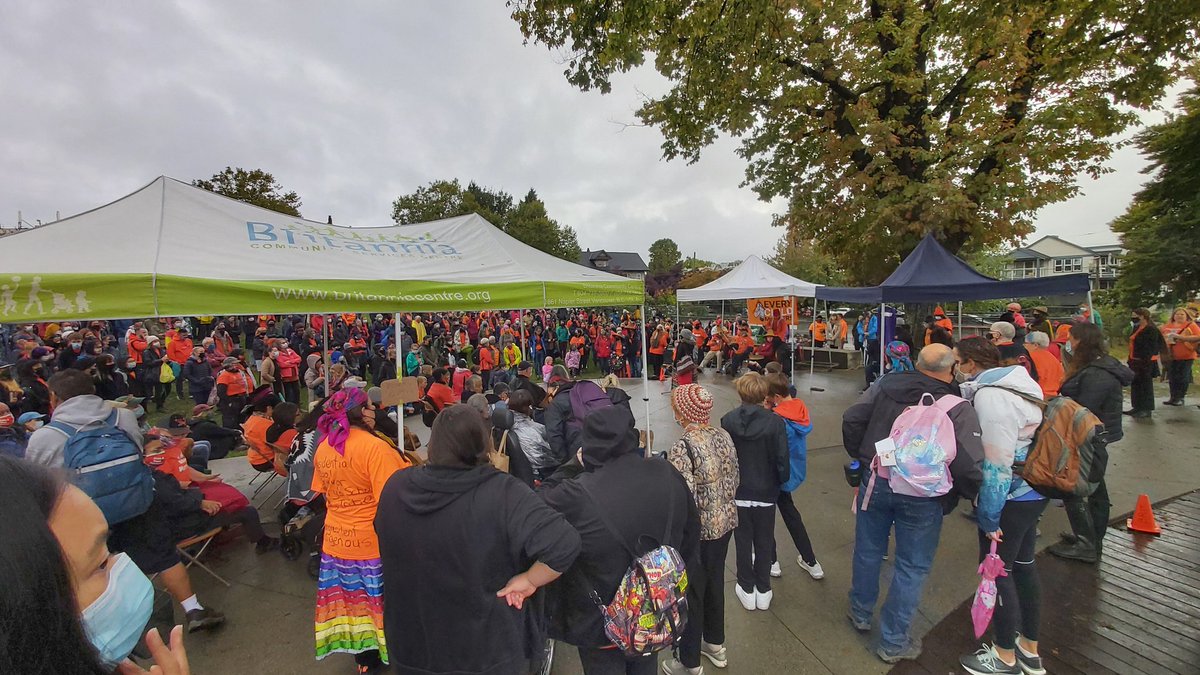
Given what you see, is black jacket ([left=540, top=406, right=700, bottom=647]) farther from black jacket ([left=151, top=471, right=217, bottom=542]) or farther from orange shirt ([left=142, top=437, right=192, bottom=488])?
orange shirt ([left=142, top=437, right=192, bottom=488])

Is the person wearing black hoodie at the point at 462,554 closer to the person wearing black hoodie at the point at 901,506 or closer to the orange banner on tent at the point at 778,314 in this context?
the person wearing black hoodie at the point at 901,506

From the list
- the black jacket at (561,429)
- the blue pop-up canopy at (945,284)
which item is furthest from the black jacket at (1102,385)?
the black jacket at (561,429)

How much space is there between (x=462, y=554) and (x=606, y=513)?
59cm

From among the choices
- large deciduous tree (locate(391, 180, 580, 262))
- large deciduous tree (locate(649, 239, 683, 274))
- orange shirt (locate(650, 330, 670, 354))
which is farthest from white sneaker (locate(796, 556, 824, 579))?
large deciduous tree (locate(649, 239, 683, 274))

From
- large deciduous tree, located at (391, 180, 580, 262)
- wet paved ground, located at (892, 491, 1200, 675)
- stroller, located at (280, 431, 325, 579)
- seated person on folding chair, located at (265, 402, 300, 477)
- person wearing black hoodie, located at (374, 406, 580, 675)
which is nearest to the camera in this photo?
person wearing black hoodie, located at (374, 406, 580, 675)

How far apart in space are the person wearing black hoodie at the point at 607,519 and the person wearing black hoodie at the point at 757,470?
1193 millimetres

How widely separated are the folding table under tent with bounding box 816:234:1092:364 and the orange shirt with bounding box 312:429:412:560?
6251 mm

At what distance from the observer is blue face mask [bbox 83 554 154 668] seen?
1.02 meters

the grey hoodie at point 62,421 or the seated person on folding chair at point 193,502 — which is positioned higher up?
the grey hoodie at point 62,421

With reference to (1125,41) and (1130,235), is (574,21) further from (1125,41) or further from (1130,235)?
(1130,235)

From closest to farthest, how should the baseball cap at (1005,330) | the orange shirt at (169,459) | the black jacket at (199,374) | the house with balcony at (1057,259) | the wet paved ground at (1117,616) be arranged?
the wet paved ground at (1117,616)
the orange shirt at (169,459)
the baseball cap at (1005,330)
the black jacket at (199,374)
the house with balcony at (1057,259)

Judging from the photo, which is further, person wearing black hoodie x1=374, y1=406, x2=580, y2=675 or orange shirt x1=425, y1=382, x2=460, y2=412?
orange shirt x1=425, y1=382, x2=460, y2=412

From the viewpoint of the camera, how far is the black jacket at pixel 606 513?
6.41ft

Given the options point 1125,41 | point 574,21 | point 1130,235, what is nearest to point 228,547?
point 574,21
